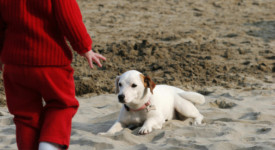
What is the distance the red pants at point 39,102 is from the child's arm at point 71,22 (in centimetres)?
21

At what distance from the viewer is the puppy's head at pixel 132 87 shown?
448cm

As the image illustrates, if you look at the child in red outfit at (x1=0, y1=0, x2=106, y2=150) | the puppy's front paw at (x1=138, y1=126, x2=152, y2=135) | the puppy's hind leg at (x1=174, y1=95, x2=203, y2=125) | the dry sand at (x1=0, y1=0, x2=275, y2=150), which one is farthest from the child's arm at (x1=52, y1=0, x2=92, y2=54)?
the puppy's hind leg at (x1=174, y1=95, x2=203, y2=125)

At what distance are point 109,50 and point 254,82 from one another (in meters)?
2.79

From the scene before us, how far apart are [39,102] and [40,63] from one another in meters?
0.31

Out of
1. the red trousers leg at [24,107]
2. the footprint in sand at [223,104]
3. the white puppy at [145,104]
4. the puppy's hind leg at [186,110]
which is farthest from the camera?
the footprint in sand at [223,104]

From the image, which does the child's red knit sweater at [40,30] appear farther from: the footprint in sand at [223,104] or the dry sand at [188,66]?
the footprint in sand at [223,104]

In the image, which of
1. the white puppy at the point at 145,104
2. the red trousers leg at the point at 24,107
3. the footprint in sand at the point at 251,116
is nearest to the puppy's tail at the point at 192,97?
the white puppy at the point at 145,104

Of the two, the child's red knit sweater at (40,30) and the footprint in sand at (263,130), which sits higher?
A: the child's red knit sweater at (40,30)

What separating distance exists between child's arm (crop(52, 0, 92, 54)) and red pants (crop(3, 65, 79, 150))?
21 centimetres

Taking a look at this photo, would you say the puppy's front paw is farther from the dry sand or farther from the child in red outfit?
the child in red outfit

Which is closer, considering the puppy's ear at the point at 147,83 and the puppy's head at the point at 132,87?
the puppy's head at the point at 132,87

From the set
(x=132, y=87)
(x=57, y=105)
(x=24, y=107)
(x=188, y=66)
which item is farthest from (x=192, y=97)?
(x=24, y=107)

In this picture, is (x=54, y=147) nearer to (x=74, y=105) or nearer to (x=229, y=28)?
(x=74, y=105)

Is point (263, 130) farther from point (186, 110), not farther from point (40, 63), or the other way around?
point (40, 63)
